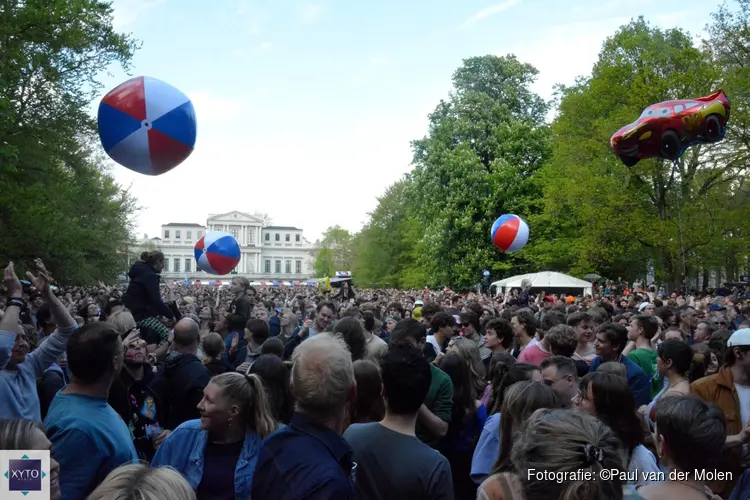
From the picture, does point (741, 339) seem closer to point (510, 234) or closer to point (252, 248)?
point (510, 234)

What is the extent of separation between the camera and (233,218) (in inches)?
6122

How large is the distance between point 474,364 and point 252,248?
154 m

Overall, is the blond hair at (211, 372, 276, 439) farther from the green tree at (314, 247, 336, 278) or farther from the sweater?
the green tree at (314, 247, 336, 278)

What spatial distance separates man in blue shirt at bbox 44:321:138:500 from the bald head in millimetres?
1692

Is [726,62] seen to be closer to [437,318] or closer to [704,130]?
[704,130]

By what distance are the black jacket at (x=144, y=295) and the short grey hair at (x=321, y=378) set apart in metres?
5.41

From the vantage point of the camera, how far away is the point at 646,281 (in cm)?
3872

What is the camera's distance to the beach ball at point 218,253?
15.8m

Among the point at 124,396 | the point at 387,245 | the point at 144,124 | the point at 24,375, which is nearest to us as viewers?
the point at 24,375

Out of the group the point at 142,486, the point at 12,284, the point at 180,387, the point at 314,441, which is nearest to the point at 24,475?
the point at 142,486

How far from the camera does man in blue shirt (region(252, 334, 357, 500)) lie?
257cm

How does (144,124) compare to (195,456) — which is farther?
(144,124)

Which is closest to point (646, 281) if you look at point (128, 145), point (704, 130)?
point (704, 130)

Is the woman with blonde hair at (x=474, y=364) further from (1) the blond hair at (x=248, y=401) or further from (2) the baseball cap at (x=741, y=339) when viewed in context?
(1) the blond hair at (x=248, y=401)
